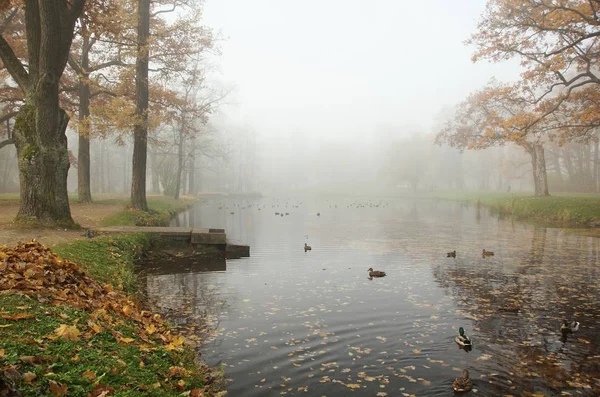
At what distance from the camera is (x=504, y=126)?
26766mm

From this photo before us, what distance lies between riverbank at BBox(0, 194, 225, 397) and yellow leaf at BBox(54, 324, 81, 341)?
0.01 metres

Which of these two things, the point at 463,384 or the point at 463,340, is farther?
the point at 463,340

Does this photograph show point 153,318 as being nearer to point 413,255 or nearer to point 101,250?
point 101,250

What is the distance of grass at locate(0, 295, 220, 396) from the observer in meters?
4.36

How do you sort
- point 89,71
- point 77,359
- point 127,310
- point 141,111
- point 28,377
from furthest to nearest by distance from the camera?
point 89,71 → point 141,111 → point 127,310 → point 77,359 → point 28,377

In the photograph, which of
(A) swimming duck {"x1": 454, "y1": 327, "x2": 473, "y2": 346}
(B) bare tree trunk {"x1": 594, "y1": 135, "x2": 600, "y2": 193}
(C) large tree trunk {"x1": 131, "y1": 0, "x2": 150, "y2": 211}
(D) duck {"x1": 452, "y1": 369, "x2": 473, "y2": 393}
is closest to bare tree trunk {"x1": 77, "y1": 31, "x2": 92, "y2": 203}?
(C) large tree trunk {"x1": 131, "y1": 0, "x2": 150, "y2": 211}

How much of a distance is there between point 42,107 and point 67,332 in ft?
39.0

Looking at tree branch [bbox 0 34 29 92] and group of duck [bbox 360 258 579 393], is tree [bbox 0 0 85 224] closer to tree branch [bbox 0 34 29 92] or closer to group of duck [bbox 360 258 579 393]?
tree branch [bbox 0 34 29 92]

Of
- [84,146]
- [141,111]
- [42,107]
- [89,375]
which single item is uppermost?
[141,111]

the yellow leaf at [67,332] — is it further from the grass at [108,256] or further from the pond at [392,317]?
the grass at [108,256]

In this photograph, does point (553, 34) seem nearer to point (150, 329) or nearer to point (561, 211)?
point (561, 211)

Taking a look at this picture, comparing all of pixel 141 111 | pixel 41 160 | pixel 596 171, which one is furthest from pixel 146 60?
pixel 596 171

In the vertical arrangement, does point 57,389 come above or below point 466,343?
above

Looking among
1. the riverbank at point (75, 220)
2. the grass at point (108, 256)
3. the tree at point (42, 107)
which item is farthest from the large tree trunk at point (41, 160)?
the grass at point (108, 256)
